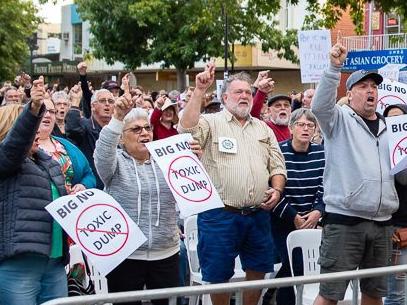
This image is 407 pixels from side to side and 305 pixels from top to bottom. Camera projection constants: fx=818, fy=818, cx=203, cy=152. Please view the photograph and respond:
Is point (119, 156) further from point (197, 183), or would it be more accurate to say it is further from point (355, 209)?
point (355, 209)

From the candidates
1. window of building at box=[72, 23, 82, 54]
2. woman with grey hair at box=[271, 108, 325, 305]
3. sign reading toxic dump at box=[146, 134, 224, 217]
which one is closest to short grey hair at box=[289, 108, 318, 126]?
woman with grey hair at box=[271, 108, 325, 305]

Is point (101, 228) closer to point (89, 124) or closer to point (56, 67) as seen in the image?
point (89, 124)

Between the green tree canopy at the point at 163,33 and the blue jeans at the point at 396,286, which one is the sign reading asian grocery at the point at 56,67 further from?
the blue jeans at the point at 396,286

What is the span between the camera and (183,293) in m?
3.50

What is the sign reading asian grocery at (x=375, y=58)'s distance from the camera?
40.8 ft

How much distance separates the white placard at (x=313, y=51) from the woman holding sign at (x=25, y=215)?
608cm

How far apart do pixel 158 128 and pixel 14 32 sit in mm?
30574

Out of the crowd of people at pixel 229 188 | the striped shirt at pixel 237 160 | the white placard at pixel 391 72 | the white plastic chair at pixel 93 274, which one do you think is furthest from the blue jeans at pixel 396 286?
the white placard at pixel 391 72

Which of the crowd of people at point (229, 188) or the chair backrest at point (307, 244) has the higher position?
the crowd of people at point (229, 188)

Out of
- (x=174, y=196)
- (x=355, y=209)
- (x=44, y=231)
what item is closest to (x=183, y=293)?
(x=44, y=231)

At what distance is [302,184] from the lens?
267 inches

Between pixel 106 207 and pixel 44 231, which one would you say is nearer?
pixel 44 231

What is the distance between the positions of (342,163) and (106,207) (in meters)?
1.61

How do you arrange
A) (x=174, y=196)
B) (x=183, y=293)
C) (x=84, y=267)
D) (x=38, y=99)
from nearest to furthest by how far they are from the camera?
(x=183, y=293)
(x=38, y=99)
(x=174, y=196)
(x=84, y=267)
